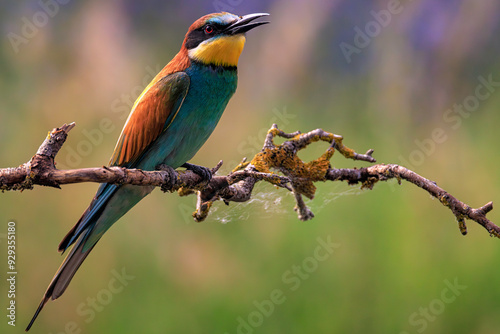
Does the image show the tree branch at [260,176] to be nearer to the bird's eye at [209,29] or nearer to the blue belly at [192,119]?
the blue belly at [192,119]

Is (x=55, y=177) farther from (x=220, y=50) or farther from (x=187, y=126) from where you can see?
(x=220, y=50)

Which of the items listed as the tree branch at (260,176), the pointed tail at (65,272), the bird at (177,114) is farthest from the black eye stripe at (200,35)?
the pointed tail at (65,272)

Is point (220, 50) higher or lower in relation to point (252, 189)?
higher

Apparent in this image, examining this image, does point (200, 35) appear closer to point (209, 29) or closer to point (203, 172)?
point (209, 29)

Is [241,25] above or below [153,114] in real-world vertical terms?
above

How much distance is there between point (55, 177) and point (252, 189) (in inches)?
36.2

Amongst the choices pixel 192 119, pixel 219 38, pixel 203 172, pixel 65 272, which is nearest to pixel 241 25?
pixel 219 38

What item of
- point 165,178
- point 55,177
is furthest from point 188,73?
point 55,177

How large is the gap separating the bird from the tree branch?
105 millimetres

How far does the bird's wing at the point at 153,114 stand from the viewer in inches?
69.1

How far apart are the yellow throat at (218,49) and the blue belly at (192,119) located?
3 cm

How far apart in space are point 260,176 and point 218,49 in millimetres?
543

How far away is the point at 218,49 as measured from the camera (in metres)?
1.80

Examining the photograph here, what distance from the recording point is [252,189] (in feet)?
6.25
